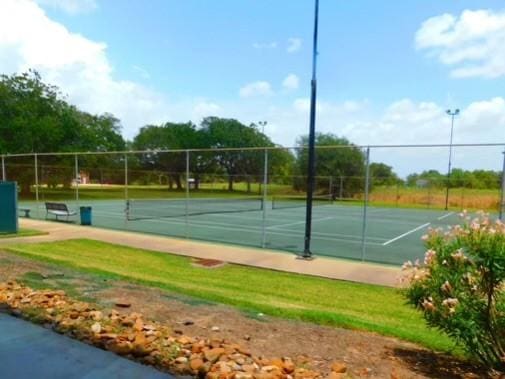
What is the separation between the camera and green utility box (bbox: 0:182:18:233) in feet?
36.5

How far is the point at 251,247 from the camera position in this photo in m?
11.0

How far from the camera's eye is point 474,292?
9.77ft

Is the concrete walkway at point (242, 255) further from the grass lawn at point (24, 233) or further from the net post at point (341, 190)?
the net post at point (341, 190)

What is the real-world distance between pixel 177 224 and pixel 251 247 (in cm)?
605

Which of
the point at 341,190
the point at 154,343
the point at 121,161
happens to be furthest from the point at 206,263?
the point at 121,161

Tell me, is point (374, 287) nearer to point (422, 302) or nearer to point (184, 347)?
point (422, 302)

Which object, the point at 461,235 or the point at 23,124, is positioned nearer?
the point at 461,235

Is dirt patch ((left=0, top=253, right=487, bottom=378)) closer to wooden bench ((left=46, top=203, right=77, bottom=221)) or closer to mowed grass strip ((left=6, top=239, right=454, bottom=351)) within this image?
mowed grass strip ((left=6, top=239, right=454, bottom=351))

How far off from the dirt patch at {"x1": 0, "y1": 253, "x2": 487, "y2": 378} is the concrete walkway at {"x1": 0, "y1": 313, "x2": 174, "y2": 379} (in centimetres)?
73

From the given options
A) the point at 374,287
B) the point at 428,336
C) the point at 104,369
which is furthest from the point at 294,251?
the point at 104,369

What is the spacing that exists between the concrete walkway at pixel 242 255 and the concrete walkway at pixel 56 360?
5804 mm

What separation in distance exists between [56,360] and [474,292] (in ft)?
10.1

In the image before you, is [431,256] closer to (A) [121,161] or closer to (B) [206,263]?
(B) [206,263]

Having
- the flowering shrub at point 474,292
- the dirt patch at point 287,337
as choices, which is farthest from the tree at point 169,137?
the flowering shrub at point 474,292
